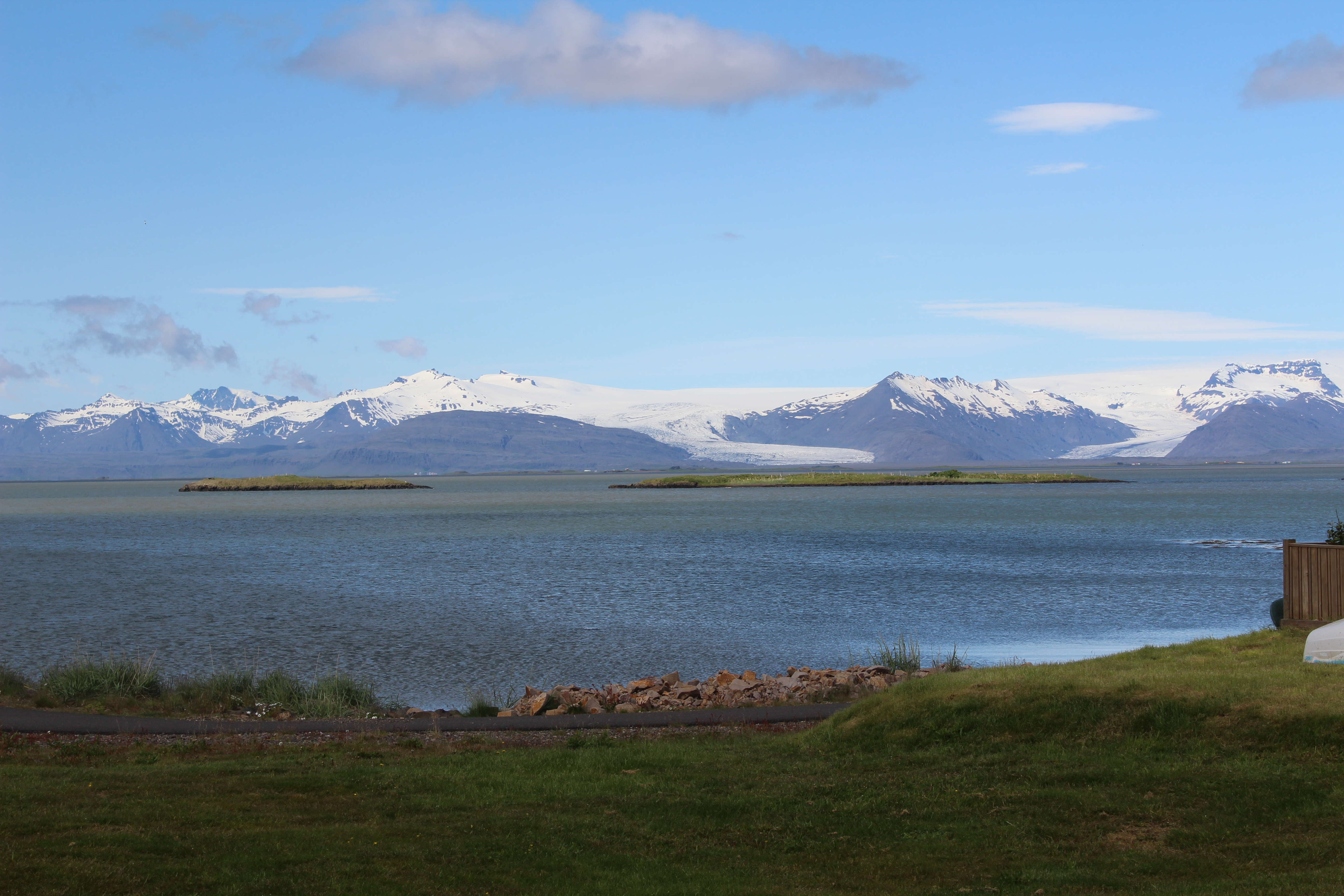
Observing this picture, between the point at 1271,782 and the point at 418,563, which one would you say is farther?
the point at 418,563

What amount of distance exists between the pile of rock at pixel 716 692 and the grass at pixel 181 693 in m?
3.74

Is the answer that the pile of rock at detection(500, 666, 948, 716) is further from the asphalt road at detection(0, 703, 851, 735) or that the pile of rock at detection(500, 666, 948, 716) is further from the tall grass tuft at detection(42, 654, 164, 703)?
the tall grass tuft at detection(42, 654, 164, 703)

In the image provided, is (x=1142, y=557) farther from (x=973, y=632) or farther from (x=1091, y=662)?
(x=1091, y=662)

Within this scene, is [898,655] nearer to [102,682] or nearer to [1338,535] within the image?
[1338,535]

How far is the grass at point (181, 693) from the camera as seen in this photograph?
23.8 m

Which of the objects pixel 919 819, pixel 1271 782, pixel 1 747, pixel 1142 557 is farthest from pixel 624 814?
pixel 1142 557

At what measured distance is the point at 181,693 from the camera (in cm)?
2586

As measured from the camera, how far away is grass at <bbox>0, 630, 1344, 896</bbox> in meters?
10.9

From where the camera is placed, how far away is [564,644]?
37.0 metres

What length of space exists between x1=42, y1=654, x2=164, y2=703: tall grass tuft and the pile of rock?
858 centimetres

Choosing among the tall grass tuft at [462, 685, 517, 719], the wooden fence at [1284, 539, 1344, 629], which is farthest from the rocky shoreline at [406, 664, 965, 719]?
the wooden fence at [1284, 539, 1344, 629]

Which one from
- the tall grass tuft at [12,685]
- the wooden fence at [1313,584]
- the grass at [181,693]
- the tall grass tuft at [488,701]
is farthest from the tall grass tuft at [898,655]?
the tall grass tuft at [12,685]

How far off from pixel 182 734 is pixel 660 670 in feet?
46.9

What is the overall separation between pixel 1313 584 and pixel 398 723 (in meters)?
18.1
